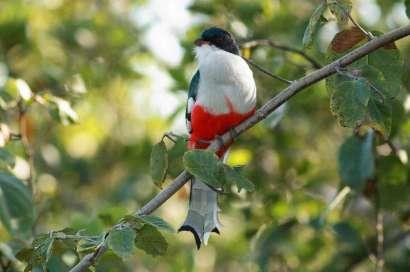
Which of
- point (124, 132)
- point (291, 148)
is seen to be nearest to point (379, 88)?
point (291, 148)

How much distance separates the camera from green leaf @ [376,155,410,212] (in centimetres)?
441

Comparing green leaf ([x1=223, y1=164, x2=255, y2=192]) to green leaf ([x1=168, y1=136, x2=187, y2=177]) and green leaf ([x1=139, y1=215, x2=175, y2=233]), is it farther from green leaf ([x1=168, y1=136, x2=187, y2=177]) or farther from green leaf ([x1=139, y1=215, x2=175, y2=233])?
green leaf ([x1=168, y1=136, x2=187, y2=177])

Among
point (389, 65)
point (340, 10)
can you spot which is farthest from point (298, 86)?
point (389, 65)

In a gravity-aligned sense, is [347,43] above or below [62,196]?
above

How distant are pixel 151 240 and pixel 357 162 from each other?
158 cm

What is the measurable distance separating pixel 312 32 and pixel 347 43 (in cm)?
23

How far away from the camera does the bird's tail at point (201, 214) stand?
11.7ft

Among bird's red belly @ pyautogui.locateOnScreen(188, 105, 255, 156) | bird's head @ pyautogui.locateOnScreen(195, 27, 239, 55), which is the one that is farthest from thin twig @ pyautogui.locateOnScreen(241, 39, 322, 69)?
bird's red belly @ pyautogui.locateOnScreen(188, 105, 255, 156)

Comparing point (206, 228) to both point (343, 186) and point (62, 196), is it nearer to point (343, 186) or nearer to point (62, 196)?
point (343, 186)

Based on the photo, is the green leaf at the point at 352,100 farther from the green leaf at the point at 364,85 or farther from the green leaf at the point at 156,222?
the green leaf at the point at 156,222

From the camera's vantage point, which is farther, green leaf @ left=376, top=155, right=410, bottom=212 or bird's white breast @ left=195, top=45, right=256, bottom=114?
green leaf @ left=376, top=155, right=410, bottom=212

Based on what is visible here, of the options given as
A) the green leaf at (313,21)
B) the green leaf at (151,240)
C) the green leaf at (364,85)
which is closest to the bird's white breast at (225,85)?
the green leaf at (364,85)

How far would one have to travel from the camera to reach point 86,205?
6648mm

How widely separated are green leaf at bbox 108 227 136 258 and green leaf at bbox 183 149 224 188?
0.28 metres
